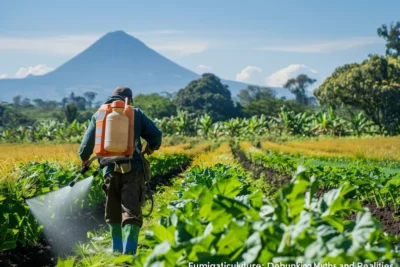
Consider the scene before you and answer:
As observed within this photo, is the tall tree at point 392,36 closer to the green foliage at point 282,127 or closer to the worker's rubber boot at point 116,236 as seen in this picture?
the green foliage at point 282,127

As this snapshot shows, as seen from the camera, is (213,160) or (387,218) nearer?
(387,218)

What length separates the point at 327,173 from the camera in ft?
29.7

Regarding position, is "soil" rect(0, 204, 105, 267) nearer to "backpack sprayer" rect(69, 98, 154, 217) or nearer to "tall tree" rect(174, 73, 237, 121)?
"backpack sprayer" rect(69, 98, 154, 217)

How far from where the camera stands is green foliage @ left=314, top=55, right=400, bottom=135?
40406mm

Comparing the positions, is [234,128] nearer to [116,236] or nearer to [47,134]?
[47,134]

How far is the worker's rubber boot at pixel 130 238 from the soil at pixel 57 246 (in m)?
0.96

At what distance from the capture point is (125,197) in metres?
5.44

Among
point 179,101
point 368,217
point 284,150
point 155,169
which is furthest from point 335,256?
point 179,101

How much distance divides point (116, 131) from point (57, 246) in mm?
2073

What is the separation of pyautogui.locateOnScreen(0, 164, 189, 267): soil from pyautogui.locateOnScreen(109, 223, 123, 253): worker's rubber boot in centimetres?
69

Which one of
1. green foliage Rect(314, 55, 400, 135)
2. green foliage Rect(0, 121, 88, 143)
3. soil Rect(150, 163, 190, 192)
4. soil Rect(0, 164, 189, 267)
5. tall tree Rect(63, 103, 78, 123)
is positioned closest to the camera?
soil Rect(0, 164, 189, 267)

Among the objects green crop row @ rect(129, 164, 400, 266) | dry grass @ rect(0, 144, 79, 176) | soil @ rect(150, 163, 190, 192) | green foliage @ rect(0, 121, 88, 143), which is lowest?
green foliage @ rect(0, 121, 88, 143)

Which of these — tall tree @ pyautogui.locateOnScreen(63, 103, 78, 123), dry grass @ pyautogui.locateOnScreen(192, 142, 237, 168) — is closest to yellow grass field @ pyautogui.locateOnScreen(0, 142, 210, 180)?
dry grass @ pyautogui.locateOnScreen(192, 142, 237, 168)

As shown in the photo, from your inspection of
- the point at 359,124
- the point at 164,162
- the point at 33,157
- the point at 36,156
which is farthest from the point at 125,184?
the point at 359,124
